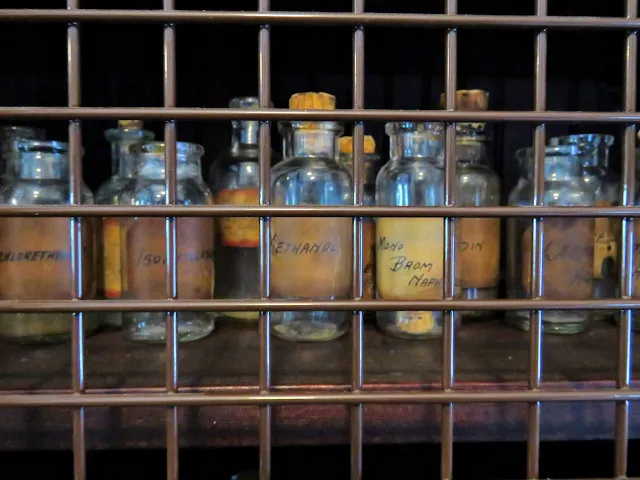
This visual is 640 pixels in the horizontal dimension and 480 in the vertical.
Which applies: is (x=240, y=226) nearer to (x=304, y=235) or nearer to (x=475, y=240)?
(x=304, y=235)

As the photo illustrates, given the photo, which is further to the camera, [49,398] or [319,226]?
[319,226]

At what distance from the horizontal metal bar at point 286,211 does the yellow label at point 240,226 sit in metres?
0.25

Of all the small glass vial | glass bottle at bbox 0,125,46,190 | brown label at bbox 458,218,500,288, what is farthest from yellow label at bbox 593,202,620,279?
glass bottle at bbox 0,125,46,190

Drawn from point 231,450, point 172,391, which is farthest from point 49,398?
point 231,450

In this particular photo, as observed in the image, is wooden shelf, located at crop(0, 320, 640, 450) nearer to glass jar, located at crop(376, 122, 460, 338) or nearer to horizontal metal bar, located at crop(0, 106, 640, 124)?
glass jar, located at crop(376, 122, 460, 338)

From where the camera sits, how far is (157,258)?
1.64ft

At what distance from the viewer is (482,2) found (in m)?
0.59

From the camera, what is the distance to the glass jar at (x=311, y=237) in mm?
486

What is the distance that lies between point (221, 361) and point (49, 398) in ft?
0.48

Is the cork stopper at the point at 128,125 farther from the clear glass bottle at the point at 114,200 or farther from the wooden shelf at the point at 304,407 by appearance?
the wooden shelf at the point at 304,407

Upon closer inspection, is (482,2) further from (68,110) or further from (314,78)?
(68,110)

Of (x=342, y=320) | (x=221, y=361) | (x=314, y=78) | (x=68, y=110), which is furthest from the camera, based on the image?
(x=314, y=78)

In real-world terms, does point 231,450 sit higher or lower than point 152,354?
lower

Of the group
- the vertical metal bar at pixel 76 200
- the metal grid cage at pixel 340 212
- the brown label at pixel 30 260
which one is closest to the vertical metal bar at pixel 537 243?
the metal grid cage at pixel 340 212
